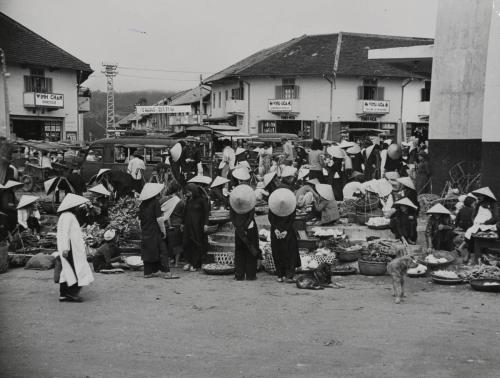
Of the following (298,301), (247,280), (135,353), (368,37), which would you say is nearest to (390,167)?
(247,280)

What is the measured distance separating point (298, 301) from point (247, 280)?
163cm

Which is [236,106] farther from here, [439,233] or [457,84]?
[439,233]

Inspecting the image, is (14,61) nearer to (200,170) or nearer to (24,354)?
(200,170)

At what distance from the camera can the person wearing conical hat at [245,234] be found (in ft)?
32.5

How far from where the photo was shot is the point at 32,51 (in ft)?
108

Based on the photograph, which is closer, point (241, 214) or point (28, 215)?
point (241, 214)

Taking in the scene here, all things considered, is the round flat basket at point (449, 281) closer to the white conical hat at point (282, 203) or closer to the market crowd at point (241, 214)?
the market crowd at point (241, 214)

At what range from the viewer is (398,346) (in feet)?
21.3

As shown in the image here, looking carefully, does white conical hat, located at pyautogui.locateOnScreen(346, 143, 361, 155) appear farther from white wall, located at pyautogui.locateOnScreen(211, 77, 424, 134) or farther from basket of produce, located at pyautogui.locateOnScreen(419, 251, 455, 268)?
white wall, located at pyautogui.locateOnScreen(211, 77, 424, 134)

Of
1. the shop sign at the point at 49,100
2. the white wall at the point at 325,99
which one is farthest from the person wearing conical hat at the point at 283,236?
the white wall at the point at 325,99

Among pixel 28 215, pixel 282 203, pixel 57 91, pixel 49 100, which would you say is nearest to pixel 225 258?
pixel 282 203

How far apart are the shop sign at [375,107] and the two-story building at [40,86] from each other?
54.8 feet

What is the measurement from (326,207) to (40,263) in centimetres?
554

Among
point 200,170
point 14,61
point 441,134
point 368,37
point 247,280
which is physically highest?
point 368,37
